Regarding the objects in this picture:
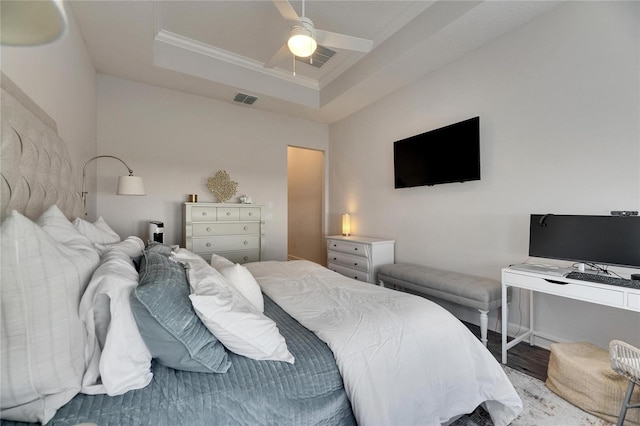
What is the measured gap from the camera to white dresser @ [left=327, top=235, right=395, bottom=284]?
3.58 meters

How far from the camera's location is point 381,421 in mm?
1128

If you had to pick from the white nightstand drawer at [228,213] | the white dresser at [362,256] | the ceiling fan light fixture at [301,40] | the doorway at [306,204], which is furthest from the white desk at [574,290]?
the doorway at [306,204]

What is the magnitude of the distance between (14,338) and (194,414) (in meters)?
0.53

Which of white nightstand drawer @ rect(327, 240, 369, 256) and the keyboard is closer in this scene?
the keyboard

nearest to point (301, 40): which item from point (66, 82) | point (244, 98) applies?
point (66, 82)

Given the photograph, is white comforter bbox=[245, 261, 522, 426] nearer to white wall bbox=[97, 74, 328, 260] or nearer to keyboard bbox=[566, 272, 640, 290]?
keyboard bbox=[566, 272, 640, 290]

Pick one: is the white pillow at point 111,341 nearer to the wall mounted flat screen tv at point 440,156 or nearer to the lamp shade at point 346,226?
the wall mounted flat screen tv at point 440,156

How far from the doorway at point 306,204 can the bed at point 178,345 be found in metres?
3.92

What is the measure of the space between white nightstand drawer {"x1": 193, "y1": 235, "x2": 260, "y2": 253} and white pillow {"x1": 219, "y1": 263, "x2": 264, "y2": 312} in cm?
221

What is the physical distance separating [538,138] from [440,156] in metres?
0.89

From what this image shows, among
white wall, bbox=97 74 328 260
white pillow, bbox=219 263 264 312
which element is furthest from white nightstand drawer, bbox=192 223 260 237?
white pillow, bbox=219 263 264 312

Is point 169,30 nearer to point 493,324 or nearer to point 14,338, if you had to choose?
point 14,338

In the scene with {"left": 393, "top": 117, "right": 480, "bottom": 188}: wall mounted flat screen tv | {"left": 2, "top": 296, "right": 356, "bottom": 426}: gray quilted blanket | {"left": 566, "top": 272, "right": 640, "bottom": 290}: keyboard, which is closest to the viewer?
{"left": 2, "top": 296, "right": 356, "bottom": 426}: gray quilted blanket

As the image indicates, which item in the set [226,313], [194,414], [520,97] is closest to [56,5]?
[226,313]
